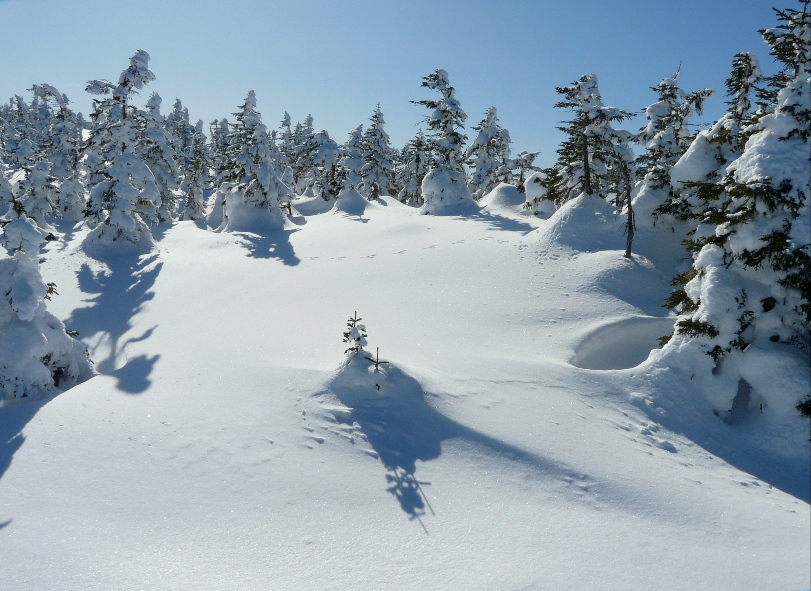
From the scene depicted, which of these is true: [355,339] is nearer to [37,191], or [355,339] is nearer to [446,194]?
[446,194]

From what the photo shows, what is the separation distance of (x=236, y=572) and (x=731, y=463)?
9034 mm

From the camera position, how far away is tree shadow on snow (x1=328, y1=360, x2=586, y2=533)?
7.88m

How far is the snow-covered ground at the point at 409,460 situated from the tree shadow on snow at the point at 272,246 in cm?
765

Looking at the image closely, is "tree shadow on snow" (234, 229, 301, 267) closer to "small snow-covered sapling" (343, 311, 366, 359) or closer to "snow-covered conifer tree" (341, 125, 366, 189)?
"small snow-covered sapling" (343, 311, 366, 359)

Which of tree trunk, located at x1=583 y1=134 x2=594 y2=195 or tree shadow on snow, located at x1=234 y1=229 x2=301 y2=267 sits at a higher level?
tree trunk, located at x1=583 y1=134 x2=594 y2=195

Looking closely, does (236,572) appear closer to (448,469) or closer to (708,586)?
(448,469)

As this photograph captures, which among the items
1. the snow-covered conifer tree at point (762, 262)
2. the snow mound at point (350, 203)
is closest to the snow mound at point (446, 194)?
the snow mound at point (350, 203)

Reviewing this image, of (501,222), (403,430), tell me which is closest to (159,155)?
(501,222)

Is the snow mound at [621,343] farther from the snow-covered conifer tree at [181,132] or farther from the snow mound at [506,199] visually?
the snow-covered conifer tree at [181,132]

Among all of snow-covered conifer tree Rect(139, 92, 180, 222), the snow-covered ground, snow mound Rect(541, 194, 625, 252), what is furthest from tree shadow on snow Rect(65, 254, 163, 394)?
snow-covered conifer tree Rect(139, 92, 180, 222)

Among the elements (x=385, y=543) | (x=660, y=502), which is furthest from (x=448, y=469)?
(x=660, y=502)

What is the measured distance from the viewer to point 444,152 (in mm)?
33625

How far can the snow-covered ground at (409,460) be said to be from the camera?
5.97 m

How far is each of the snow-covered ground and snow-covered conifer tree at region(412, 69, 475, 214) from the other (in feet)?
48.7
